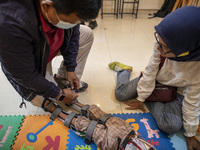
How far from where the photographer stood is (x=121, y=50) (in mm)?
1788

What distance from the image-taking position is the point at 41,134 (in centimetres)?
91

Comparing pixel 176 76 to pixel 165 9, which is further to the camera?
pixel 165 9

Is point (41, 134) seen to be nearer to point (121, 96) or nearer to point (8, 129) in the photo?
point (8, 129)

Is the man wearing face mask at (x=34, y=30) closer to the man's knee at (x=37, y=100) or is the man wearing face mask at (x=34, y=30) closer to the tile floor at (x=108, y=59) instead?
the man's knee at (x=37, y=100)

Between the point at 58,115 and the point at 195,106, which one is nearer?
the point at 195,106

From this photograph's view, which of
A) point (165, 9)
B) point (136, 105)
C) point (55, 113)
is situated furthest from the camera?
point (165, 9)

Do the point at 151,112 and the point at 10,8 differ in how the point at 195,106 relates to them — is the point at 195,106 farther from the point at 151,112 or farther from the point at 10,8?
the point at 10,8

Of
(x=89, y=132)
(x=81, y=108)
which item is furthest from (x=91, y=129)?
(x=81, y=108)

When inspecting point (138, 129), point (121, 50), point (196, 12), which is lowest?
point (138, 129)

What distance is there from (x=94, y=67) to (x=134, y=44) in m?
0.76

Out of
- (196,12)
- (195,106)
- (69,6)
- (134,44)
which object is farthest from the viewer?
(134,44)

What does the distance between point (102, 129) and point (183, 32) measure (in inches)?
26.2

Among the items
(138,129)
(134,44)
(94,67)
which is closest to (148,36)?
(134,44)

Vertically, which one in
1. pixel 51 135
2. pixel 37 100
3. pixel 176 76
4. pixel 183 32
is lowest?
pixel 51 135
